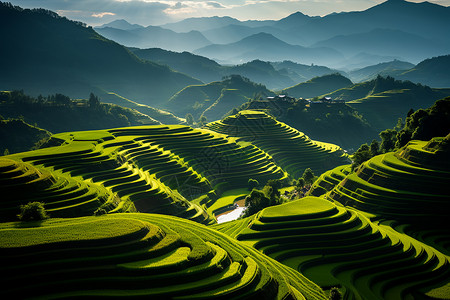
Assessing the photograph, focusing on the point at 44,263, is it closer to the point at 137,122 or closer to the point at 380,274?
the point at 380,274

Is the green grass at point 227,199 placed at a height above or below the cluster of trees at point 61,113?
below

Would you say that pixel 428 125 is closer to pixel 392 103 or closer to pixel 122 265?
pixel 122 265

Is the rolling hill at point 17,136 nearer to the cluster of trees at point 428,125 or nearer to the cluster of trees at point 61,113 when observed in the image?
the cluster of trees at point 61,113

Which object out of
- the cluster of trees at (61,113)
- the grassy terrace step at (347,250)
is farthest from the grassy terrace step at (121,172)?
the cluster of trees at (61,113)

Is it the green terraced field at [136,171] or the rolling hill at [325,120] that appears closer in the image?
the green terraced field at [136,171]

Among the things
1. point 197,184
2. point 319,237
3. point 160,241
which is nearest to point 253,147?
point 197,184

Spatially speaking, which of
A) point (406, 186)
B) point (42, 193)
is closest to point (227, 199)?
point (406, 186)
